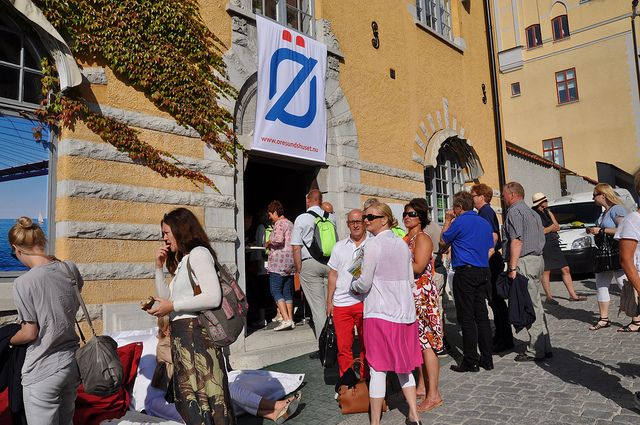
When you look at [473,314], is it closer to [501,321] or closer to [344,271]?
[501,321]

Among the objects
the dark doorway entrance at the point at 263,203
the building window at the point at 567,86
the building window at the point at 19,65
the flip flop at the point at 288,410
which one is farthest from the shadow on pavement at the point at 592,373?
the building window at the point at 567,86

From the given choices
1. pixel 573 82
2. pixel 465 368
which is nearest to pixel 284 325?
pixel 465 368

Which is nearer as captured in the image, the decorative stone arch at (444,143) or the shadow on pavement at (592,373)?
the shadow on pavement at (592,373)

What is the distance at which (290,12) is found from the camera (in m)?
8.22

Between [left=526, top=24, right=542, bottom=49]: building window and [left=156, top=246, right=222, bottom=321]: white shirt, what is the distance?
3215 cm

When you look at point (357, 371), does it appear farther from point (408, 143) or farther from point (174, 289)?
point (408, 143)

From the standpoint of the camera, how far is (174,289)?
10.1ft

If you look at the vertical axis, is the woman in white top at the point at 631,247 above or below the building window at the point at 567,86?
below

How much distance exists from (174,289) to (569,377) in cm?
397

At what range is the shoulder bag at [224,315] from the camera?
9.73ft

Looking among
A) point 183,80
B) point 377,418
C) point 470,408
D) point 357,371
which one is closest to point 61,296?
point 377,418

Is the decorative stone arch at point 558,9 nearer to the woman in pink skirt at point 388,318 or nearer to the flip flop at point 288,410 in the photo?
the woman in pink skirt at point 388,318

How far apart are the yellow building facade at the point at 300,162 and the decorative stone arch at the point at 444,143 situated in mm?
33

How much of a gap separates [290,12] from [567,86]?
25.7 meters
